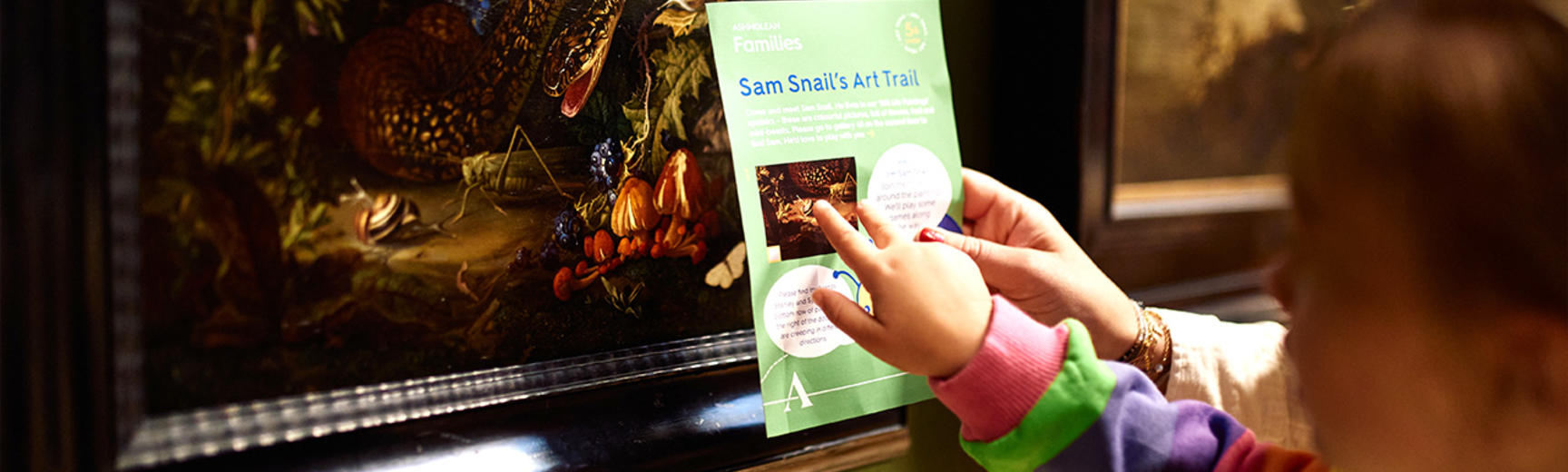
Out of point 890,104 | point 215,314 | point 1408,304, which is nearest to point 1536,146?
point 1408,304

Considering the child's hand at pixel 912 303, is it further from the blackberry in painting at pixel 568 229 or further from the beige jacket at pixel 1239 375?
the beige jacket at pixel 1239 375

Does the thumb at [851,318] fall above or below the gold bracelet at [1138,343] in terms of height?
above

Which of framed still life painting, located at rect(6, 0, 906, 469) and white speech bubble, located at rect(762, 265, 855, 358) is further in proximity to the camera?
white speech bubble, located at rect(762, 265, 855, 358)

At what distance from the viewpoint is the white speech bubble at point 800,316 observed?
22.5 inches

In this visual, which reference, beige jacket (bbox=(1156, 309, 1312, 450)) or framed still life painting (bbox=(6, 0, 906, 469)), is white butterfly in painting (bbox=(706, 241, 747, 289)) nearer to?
framed still life painting (bbox=(6, 0, 906, 469))

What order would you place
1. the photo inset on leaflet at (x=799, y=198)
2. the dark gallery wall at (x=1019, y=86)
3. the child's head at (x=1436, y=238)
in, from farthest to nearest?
the dark gallery wall at (x=1019, y=86) → the photo inset on leaflet at (x=799, y=198) → the child's head at (x=1436, y=238)

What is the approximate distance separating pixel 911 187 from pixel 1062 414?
20cm

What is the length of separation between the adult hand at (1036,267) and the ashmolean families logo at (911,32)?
10cm

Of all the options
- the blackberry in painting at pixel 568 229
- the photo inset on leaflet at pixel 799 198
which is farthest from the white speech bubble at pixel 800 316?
the blackberry in painting at pixel 568 229

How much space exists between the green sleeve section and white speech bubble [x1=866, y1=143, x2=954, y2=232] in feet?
0.51

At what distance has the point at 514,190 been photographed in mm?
519

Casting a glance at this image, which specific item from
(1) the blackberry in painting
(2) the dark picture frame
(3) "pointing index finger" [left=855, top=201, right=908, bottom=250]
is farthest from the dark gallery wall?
(1) the blackberry in painting

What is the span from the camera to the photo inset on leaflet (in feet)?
1.86

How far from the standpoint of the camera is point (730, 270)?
0.64 metres
